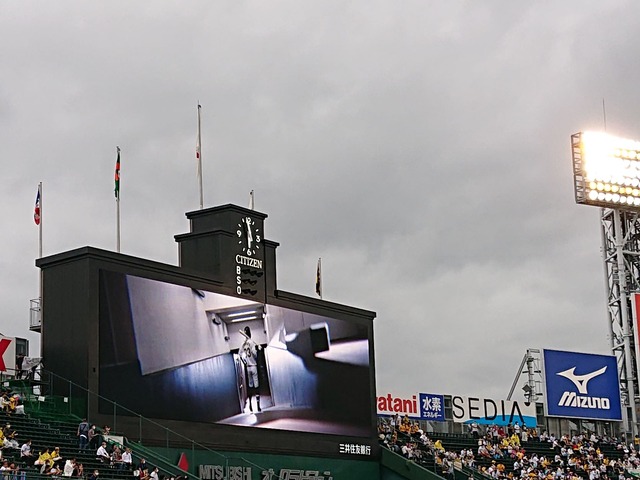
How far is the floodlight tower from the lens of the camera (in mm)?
56188

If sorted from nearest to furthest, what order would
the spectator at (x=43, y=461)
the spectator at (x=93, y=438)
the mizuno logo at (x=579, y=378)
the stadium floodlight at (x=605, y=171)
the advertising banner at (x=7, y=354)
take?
1. the spectator at (x=43, y=461)
2. the spectator at (x=93, y=438)
3. the advertising banner at (x=7, y=354)
4. the mizuno logo at (x=579, y=378)
5. the stadium floodlight at (x=605, y=171)

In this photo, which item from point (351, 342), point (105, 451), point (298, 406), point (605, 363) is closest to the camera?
point (105, 451)

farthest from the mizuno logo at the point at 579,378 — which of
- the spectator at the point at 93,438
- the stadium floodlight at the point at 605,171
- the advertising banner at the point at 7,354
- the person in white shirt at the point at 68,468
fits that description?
the person in white shirt at the point at 68,468

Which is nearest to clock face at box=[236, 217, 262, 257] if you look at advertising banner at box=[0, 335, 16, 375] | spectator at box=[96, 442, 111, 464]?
advertising banner at box=[0, 335, 16, 375]

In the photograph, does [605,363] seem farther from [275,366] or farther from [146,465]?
[146,465]

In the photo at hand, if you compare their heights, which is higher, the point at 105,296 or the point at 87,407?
the point at 105,296

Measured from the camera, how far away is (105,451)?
3172 cm

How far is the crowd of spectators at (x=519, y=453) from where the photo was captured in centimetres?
4553

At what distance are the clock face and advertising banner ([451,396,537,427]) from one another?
1665 centimetres

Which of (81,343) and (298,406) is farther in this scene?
(298,406)

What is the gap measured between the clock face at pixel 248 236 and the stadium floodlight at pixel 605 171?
71.5 feet

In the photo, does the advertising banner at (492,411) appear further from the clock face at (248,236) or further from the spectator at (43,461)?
the spectator at (43,461)

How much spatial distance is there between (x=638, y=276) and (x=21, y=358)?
3410 cm

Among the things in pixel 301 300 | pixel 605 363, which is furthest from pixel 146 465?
pixel 605 363
